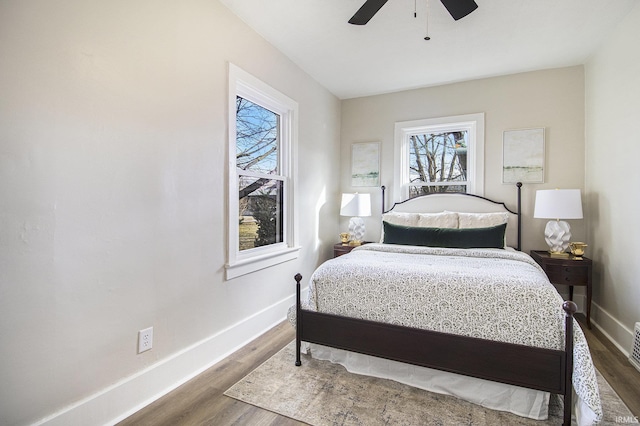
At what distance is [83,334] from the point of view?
150 centimetres

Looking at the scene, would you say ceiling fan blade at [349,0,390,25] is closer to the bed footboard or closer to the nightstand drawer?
the bed footboard

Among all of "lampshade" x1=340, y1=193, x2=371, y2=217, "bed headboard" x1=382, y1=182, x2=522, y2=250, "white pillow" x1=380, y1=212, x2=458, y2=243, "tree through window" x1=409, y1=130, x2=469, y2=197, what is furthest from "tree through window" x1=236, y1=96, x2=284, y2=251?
"tree through window" x1=409, y1=130, x2=469, y2=197

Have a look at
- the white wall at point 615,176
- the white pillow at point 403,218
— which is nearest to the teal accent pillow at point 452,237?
the white pillow at point 403,218

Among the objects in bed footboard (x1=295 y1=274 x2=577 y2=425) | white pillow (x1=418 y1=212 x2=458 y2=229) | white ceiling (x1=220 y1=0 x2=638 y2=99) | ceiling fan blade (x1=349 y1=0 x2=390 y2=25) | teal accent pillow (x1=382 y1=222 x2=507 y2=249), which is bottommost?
bed footboard (x1=295 y1=274 x2=577 y2=425)

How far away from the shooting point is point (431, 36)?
2.69 meters

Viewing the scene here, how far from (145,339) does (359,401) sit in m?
1.30

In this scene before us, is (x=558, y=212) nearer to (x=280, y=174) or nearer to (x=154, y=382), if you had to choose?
(x=280, y=174)

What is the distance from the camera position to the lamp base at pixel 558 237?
3.03 meters

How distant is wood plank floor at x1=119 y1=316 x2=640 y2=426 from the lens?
5.41 feet

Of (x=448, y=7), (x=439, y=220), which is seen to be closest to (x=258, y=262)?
(x=439, y=220)

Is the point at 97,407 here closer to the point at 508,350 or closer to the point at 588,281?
the point at 508,350

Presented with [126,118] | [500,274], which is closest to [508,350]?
[500,274]

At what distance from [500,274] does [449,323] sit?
477mm

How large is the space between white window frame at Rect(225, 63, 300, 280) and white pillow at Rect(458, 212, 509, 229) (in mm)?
1810
